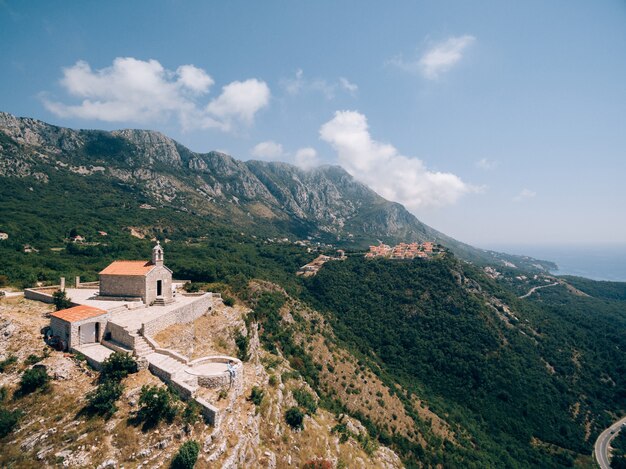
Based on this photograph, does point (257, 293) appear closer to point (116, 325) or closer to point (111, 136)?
Answer: point (116, 325)

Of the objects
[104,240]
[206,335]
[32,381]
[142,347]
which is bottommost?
[206,335]

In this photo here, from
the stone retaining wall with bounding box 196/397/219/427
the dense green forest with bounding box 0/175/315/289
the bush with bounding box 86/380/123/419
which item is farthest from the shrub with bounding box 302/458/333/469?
the dense green forest with bounding box 0/175/315/289

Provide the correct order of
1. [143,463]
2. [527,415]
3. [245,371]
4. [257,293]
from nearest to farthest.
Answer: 1. [143,463]
2. [245,371]
3. [257,293]
4. [527,415]

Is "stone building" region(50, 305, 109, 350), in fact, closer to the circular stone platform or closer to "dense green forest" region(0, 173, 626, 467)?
the circular stone platform

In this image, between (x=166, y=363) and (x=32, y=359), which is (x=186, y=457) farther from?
(x=32, y=359)

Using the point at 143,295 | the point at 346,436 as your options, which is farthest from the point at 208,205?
the point at 346,436

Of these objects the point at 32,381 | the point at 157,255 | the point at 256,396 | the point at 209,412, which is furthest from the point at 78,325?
the point at 256,396
